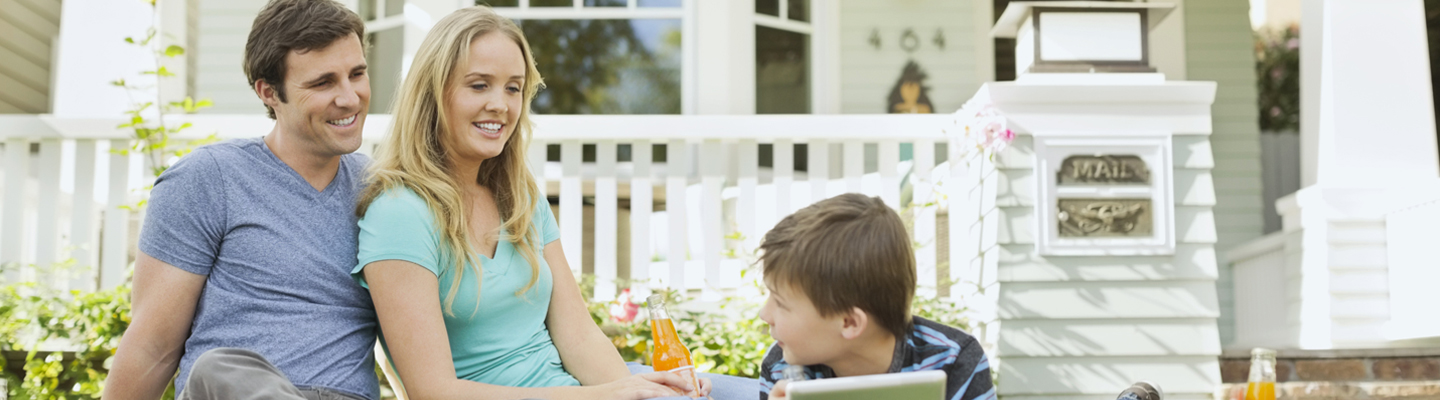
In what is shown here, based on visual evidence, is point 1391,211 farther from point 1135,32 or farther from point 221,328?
point 221,328

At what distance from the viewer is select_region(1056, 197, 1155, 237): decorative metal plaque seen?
3705 millimetres

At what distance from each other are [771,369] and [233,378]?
733mm

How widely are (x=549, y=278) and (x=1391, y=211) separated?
319 centimetres

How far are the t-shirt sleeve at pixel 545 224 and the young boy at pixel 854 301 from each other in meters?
0.64

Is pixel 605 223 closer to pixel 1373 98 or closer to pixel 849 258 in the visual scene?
pixel 849 258

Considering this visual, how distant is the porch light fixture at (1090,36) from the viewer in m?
3.75

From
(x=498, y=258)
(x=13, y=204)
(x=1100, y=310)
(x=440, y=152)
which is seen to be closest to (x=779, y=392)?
(x=498, y=258)

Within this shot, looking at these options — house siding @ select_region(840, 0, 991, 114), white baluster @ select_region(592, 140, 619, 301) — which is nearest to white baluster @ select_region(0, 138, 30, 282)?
white baluster @ select_region(592, 140, 619, 301)

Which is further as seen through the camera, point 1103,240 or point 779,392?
point 1103,240

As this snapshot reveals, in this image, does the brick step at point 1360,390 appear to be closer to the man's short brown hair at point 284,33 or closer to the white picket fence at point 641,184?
the white picket fence at point 641,184

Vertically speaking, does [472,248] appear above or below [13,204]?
below

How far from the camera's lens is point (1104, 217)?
3705 millimetres

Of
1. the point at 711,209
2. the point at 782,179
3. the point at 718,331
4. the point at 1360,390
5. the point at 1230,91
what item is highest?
the point at 1230,91

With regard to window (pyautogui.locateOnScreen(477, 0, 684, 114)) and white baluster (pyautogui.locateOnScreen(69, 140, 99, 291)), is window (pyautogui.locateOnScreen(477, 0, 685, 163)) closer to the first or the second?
window (pyautogui.locateOnScreen(477, 0, 684, 114))
